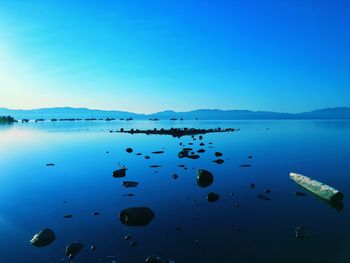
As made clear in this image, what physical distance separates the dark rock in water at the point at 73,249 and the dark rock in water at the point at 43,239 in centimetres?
178

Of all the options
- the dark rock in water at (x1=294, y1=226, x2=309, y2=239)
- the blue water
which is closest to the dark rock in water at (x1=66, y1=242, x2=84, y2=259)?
the blue water

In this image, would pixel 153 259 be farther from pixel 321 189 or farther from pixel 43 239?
pixel 321 189

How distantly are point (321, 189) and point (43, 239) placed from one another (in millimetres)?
21174

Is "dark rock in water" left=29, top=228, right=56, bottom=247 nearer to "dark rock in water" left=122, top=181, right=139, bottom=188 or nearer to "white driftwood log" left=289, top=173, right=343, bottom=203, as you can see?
"dark rock in water" left=122, top=181, right=139, bottom=188

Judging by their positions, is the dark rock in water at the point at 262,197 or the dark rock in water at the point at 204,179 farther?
the dark rock in water at the point at 204,179

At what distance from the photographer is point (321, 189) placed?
2544 cm

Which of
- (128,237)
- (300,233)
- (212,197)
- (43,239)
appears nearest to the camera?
(43,239)

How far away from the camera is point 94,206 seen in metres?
23.0

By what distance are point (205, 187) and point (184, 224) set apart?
9.62 metres

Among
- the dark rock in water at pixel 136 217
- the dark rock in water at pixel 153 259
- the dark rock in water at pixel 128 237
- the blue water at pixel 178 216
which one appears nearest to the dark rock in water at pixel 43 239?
the blue water at pixel 178 216

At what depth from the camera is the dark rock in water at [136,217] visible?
63.0 feet

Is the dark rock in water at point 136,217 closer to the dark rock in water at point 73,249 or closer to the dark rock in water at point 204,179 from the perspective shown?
the dark rock in water at point 73,249

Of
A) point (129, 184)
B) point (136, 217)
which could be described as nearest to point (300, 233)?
point (136, 217)

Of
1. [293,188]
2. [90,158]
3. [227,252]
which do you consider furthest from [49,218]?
[90,158]
